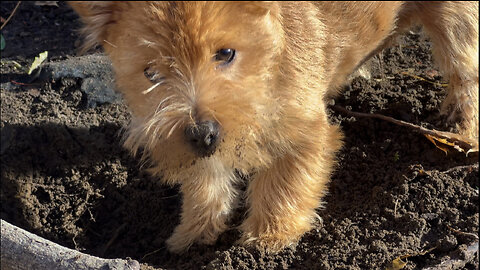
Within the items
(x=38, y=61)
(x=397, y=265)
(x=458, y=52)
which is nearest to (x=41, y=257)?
(x=397, y=265)

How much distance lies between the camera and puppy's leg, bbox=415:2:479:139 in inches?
165

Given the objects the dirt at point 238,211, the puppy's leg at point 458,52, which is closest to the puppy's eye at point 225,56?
the dirt at point 238,211

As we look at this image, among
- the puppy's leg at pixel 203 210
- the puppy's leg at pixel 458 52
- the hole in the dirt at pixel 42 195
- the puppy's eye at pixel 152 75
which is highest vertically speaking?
the puppy's eye at pixel 152 75

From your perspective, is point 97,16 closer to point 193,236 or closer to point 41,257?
point 41,257

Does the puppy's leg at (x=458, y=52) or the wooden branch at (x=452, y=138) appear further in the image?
the puppy's leg at (x=458, y=52)

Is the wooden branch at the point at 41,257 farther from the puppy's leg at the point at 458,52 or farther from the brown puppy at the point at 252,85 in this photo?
the puppy's leg at the point at 458,52

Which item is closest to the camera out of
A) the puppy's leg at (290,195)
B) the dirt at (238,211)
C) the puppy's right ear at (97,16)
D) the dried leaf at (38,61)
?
the puppy's right ear at (97,16)

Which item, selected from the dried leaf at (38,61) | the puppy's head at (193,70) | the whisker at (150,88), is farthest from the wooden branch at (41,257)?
A: the dried leaf at (38,61)

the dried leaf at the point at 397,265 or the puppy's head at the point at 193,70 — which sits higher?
the puppy's head at the point at 193,70

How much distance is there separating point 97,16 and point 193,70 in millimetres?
664

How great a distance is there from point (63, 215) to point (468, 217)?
108 inches

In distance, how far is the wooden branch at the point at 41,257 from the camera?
298cm

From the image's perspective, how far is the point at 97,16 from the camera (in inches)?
119

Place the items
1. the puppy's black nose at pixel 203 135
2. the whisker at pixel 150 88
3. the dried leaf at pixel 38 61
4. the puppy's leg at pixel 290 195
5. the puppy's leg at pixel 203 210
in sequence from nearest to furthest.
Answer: the puppy's black nose at pixel 203 135 < the whisker at pixel 150 88 < the puppy's leg at pixel 290 195 < the puppy's leg at pixel 203 210 < the dried leaf at pixel 38 61
